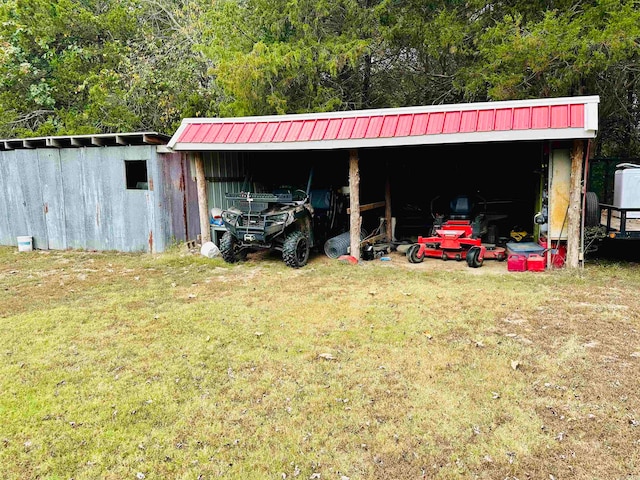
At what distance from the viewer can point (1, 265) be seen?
25.8 ft

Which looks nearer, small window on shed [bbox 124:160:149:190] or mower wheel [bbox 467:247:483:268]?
mower wheel [bbox 467:247:483:268]

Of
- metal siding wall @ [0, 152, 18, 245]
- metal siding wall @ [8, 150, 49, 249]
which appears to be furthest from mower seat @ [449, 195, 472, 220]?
metal siding wall @ [0, 152, 18, 245]

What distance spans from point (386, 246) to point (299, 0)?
5896 millimetres

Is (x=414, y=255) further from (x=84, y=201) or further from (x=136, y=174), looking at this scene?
(x=84, y=201)

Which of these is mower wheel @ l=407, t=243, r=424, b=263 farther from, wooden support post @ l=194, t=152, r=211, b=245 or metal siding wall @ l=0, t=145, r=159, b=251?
metal siding wall @ l=0, t=145, r=159, b=251

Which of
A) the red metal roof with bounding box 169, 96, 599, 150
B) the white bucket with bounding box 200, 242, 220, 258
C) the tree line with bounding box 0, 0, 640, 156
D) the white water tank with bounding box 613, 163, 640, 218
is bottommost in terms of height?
the white bucket with bounding box 200, 242, 220, 258

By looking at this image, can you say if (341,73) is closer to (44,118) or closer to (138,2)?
(138,2)

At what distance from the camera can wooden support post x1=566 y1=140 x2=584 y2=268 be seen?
6.18m

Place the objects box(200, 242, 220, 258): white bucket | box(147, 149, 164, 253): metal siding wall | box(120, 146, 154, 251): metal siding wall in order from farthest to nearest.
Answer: box(120, 146, 154, 251): metal siding wall, box(147, 149, 164, 253): metal siding wall, box(200, 242, 220, 258): white bucket

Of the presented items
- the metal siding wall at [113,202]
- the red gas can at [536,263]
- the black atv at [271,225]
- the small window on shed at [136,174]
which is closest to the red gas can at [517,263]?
the red gas can at [536,263]

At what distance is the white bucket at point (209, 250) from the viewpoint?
26.1 feet

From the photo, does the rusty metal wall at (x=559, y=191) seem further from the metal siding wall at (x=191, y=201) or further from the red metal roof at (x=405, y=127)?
the metal siding wall at (x=191, y=201)

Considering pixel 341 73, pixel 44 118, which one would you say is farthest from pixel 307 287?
pixel 44 118

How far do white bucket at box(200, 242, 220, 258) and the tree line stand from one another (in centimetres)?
380
